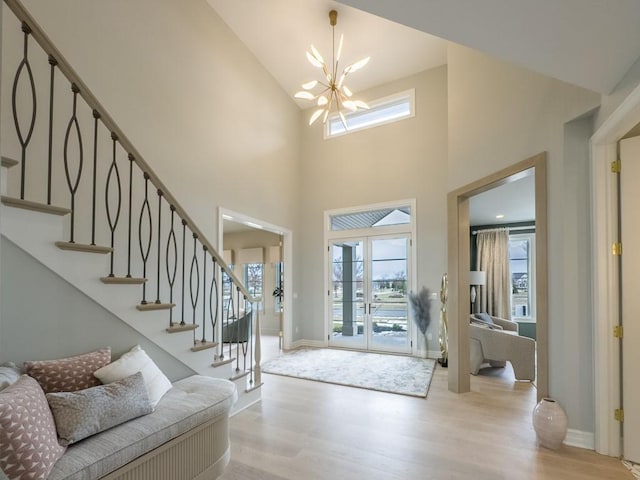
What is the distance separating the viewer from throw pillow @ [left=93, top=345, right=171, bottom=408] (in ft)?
7.88

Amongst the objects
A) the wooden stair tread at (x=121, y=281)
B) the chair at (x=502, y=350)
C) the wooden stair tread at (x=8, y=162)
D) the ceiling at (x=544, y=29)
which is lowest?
the chair at (x=502, y=350)

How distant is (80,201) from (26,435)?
7.25ft

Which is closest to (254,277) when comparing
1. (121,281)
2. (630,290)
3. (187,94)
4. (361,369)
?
(361,369)

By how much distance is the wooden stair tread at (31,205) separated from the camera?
200 centimetres

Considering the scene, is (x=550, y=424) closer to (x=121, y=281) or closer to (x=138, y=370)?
(x=138, y=370)

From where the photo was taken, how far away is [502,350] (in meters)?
4.77

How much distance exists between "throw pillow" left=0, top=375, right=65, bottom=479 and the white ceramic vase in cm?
340

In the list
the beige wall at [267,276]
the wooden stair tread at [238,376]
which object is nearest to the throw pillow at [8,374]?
the wooden stair tread at [238,376]

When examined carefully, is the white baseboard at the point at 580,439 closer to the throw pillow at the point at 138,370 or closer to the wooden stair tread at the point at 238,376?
the wooden stair tread at the point at 238,376

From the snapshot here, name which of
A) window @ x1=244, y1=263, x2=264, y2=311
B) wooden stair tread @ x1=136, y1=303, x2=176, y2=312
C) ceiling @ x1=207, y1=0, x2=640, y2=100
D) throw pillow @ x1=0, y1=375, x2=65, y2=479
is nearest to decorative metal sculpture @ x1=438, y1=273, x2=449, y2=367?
ceiling @ x1=207, y1=0, x2=640, y2=100

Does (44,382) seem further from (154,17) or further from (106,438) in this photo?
(154,17)

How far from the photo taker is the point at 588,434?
285 centimetres

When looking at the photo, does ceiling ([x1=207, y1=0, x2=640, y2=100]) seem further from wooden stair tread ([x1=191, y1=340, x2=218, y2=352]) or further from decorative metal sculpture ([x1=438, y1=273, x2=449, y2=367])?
decorative metal sculpture ([x1=438, y1=273, x2=449, y2=367])

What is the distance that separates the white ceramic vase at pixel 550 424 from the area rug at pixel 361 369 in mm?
1316
